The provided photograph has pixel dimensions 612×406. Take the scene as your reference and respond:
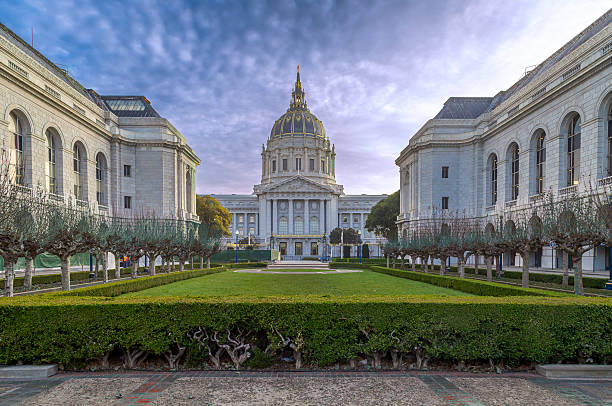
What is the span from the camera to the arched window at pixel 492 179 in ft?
156

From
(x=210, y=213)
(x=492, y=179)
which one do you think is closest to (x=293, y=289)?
(x=492, y=179)

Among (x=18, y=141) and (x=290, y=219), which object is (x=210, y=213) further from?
(x=18, y=141)

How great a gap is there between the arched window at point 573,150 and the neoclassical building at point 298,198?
186 feet

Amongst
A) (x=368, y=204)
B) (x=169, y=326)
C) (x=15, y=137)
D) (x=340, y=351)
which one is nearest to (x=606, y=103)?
(x=340, y=351)

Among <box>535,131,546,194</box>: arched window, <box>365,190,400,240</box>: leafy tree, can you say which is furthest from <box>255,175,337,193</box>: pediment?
<box>535,131,546,194</box>: arched window

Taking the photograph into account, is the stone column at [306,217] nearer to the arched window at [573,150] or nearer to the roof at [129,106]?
the roof at [129,106]

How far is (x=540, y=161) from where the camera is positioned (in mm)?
37719

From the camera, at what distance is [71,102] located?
38.1 meters

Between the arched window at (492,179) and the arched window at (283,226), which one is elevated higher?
the arched window at (492,179)

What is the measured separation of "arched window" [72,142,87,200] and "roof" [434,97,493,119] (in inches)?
1892

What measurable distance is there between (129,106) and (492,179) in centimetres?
5223

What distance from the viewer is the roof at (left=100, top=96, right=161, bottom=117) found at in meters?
52.4

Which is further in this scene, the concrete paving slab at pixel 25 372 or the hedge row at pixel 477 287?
the hedge row at pixel 477 287

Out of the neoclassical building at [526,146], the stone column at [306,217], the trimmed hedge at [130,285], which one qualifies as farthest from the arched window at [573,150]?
the stone column at [306,217]
